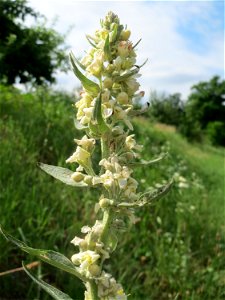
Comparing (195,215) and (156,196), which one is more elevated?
(156,196)

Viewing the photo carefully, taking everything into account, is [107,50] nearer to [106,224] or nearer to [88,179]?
[88,179]

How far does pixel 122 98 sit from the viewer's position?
116 centimetres

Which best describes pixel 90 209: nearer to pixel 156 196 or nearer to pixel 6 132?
pixel 6 132

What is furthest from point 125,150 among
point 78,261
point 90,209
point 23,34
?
point 23,34

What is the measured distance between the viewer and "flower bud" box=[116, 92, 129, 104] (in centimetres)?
116

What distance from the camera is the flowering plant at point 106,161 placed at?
3.51 feet

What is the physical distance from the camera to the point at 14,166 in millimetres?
3553

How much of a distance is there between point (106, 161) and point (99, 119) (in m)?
0.11

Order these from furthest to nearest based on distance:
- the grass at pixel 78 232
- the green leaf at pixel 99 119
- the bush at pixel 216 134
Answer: the bush at pixel 216 134, the grass at pixel 78 232, the green leaf at pixel 99 119

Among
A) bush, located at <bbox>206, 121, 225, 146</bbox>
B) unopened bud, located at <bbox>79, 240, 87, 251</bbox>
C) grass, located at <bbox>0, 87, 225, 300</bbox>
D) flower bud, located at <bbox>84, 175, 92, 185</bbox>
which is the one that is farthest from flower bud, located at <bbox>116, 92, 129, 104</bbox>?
bush, located at <bbox>206, 121, 225, 146</bbox>

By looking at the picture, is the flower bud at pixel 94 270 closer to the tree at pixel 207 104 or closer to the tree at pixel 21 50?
the tree at pixel 21 50

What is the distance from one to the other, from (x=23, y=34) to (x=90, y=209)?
322 inches

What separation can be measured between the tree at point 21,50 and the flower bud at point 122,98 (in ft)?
27.6

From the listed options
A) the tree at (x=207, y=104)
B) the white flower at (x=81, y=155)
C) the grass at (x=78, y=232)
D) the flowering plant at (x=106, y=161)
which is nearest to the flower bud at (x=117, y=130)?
the flowering plant at (x=106, y=161)
